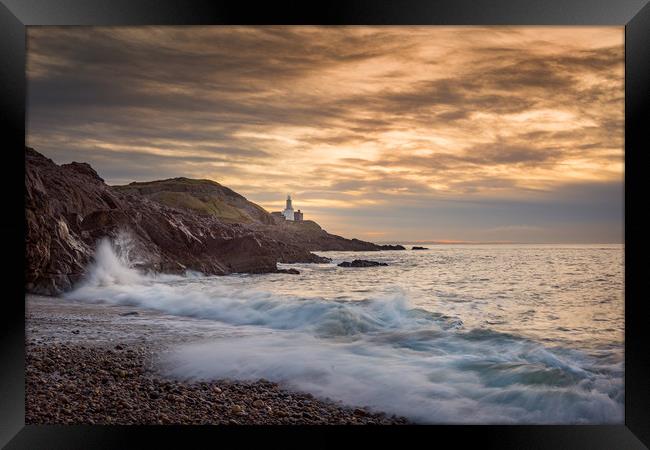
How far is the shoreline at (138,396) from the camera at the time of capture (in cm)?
362

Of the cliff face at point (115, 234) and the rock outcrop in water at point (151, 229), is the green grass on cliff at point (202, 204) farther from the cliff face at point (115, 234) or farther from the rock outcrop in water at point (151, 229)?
the cliff face at point (115, 234)

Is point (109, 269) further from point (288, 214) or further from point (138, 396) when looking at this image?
point (138, 396)

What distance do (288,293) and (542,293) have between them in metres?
2.87

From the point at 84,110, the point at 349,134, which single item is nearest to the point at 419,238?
the point at 349,134

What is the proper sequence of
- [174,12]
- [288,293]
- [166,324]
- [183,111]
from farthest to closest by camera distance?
[288,293]
[166,324]
[183,111]
[174,12]

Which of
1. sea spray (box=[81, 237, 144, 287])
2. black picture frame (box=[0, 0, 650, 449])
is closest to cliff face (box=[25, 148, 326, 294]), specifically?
sea spray (box=[81, 237, 144, 287])

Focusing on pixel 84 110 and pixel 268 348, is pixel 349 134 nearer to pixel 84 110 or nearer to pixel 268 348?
pixel 268 348

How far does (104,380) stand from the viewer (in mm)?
3814

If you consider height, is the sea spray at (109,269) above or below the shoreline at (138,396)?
above

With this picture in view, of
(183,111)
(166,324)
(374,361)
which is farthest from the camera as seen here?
(166,324)

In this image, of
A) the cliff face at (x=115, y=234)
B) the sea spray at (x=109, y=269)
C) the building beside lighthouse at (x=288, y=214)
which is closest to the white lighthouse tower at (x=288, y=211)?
the building beside lighthouse at (x=288, y=214)

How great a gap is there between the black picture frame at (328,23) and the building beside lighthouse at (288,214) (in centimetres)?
206

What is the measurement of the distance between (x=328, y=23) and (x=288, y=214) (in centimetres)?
219

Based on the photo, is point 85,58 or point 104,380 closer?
point 104,380
